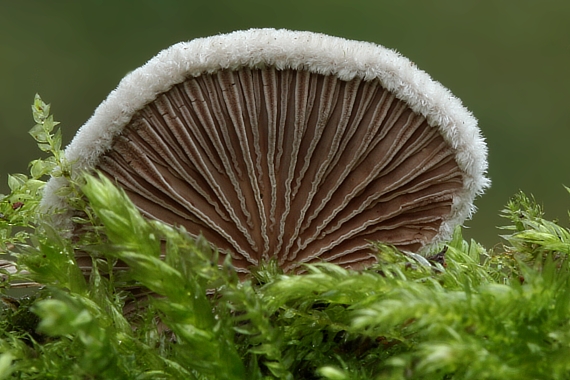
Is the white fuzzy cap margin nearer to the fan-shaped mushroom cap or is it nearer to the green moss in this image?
the fan-shaped mushroom cap

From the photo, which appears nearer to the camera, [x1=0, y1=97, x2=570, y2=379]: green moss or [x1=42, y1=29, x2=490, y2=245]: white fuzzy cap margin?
[x1=0, y1=97, x2=570, y2=379]: green moss

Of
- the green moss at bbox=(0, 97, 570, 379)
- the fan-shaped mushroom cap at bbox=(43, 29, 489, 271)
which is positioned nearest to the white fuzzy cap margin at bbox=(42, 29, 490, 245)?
the fan-shaped mushroom cap at bbox=(43, 29, 489, 271)

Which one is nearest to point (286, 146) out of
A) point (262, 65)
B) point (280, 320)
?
point (262, 65)

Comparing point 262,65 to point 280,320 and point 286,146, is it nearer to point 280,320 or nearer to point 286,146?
point 286,146

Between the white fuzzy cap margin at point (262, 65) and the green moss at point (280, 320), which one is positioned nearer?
the green moss at point (280, 320)

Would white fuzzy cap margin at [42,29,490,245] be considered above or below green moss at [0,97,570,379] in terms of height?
above

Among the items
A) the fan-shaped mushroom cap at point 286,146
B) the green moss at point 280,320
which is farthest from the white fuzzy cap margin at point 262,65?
the green moss at point 280,320

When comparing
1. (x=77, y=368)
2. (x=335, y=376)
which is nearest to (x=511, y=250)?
(x=335, y=376)

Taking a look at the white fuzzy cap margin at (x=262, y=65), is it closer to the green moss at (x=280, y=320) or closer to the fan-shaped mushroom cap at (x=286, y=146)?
the fan-shaped mushroom cap at (x=286, y=146)
